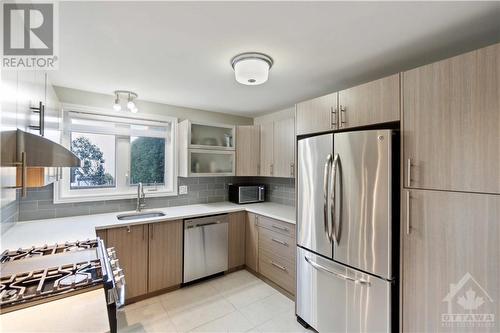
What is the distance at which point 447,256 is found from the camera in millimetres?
1335

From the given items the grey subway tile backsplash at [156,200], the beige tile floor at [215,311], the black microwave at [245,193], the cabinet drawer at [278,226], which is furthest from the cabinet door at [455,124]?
the black microwave at [245,193]

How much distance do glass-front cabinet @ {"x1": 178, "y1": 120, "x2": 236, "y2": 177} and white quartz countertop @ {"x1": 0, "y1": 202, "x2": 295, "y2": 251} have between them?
1.72 ft

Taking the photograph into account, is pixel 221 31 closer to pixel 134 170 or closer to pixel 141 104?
pixel 141 104

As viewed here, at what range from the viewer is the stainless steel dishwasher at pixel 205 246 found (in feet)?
8.82

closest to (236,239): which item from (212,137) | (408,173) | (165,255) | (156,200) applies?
(165,255)

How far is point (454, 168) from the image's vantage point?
4.30 feet

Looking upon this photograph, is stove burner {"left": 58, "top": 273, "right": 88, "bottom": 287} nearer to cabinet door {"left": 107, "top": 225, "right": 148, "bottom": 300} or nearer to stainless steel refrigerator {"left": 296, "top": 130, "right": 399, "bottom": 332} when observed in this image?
cabinet door {"left": 107, "top": 225, "right": 148, "bottom": 300}

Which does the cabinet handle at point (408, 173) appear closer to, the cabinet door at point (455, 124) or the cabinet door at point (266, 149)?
the cabinet door at point (455, 124)

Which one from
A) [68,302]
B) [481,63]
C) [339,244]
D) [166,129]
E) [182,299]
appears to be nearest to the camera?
[68,302]

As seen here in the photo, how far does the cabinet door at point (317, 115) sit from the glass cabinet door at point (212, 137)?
1357 mm

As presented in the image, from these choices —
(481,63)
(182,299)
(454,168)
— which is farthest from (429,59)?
(182,299)

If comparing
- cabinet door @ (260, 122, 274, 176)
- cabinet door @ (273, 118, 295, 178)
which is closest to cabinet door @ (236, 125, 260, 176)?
cabinet door @ (260, 122, 274, 176)

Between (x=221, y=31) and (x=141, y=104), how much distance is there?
1963 mm

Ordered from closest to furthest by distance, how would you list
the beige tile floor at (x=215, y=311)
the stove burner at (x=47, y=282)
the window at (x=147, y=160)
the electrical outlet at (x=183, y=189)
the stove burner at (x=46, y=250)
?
the stove burner at (x=47, y=282) → the stove burner at (x=46, y=250) → the beige tile floor at (x=215, y=311) → the window at (x=147, y=160) → the electrical outlet at (x=183, y=189)
